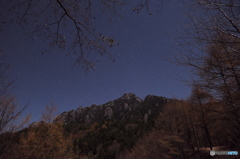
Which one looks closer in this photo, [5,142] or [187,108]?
[5,142]

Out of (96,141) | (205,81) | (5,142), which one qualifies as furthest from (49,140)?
(96,141)

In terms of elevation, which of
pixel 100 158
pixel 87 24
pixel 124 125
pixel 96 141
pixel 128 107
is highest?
pixel 128 107

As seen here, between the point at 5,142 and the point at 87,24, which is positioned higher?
the point at 87,24

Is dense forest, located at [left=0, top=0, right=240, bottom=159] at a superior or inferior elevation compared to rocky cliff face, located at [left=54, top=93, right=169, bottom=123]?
inferior

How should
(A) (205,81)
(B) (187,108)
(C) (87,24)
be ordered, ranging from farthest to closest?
(B) (187,108), (C) (87,24), (A) (205,81)

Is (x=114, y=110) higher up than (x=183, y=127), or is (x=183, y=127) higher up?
(x=114, y=110)

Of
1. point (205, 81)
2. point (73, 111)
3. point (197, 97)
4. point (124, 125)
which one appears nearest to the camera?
point (205, 81)

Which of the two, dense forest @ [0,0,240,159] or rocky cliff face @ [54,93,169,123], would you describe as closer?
dense forest @ [0,0,240,159]

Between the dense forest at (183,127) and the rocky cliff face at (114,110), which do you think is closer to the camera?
the dense forest at (183,127)

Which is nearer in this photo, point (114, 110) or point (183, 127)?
point (183, 127)

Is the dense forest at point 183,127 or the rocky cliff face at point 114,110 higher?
the rocky cliff face at point 114,110

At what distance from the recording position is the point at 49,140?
11.2 metres

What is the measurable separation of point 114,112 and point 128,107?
903cm

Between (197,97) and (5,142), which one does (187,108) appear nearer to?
(197,97)
